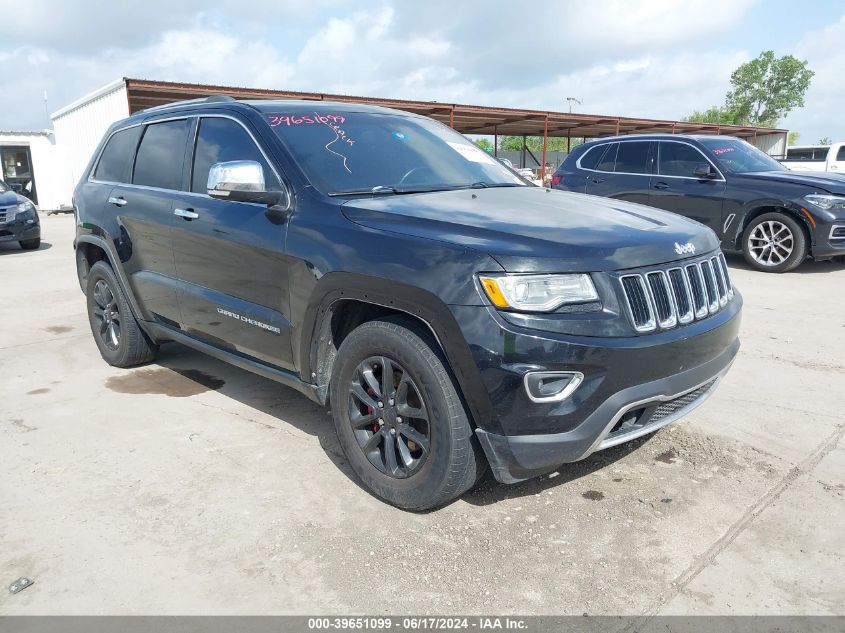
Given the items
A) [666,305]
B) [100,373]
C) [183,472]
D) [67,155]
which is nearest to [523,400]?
[666,305]

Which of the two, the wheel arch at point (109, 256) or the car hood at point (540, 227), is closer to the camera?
the car hood at point (540, 227)

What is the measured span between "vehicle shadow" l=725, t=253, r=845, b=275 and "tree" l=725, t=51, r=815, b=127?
247 feet

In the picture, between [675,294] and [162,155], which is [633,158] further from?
[675,294]

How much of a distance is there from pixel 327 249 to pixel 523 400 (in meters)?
1.13

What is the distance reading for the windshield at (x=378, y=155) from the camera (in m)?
3.41

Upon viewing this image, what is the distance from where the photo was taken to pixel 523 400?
253 cm

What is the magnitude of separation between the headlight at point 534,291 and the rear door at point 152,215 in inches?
94.4

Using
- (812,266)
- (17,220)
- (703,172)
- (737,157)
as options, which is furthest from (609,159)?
(17,220)

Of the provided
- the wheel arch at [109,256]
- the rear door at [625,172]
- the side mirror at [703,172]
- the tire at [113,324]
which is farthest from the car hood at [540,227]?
the rear door at [625,172]

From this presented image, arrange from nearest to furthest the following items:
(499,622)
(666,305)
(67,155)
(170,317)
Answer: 1. (499,622)
2. (666,305)
3. (170,317)
4. (67,155)

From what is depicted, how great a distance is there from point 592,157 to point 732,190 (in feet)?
7.05

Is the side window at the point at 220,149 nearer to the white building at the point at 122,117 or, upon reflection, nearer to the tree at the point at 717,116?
the white building at the point at 122,117

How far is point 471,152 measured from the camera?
4199 millimetres

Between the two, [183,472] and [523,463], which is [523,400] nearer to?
[523,463]
